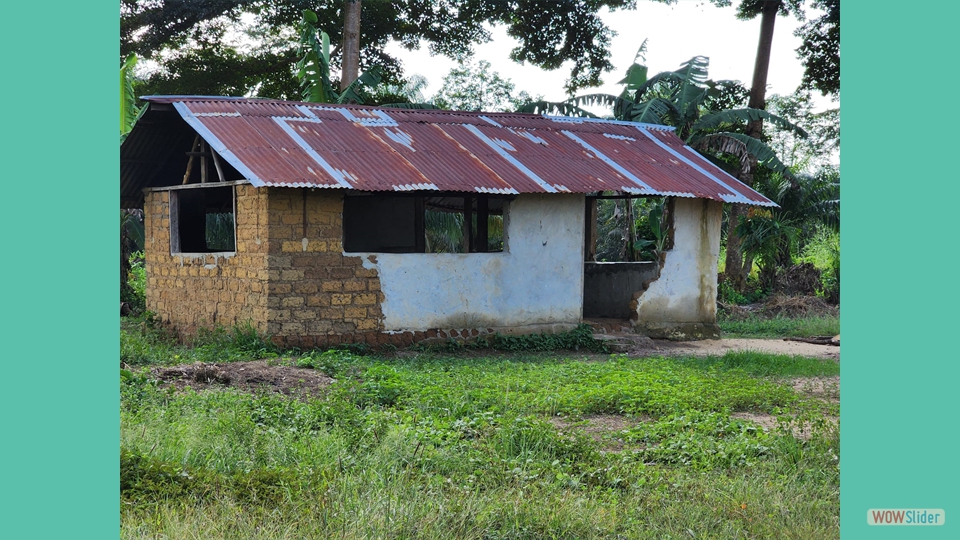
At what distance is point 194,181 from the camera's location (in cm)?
1373

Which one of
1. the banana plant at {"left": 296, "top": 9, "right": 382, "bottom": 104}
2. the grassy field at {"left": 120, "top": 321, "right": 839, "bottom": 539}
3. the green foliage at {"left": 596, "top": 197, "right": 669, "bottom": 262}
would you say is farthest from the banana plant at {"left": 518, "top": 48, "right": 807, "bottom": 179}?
the grassy field at {"left": 120, "top": 321, "right": 839, "bottom": 539}

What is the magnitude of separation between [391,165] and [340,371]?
3.61 m

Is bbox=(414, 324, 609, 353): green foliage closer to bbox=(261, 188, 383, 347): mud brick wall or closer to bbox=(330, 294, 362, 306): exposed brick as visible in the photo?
bbox=(261, 188, 383, 347): mud brick wall

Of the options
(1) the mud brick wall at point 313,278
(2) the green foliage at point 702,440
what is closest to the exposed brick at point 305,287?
(1) the mud brick wall at point 313,278

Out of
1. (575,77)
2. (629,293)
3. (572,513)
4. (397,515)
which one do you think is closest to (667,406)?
(572,513)

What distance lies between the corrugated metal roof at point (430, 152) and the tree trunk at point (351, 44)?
15.6 ft

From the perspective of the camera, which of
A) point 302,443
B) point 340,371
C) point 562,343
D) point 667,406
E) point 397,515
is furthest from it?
point 562,343

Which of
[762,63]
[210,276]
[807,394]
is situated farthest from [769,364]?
[762,63]

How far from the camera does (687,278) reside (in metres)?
13.6

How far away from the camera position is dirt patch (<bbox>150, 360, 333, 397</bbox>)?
775cm

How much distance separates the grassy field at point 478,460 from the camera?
427 cm

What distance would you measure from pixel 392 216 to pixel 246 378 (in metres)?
7.68

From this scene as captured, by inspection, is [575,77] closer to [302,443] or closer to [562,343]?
[562,343]

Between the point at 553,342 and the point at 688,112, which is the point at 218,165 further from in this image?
the point at 688,112
